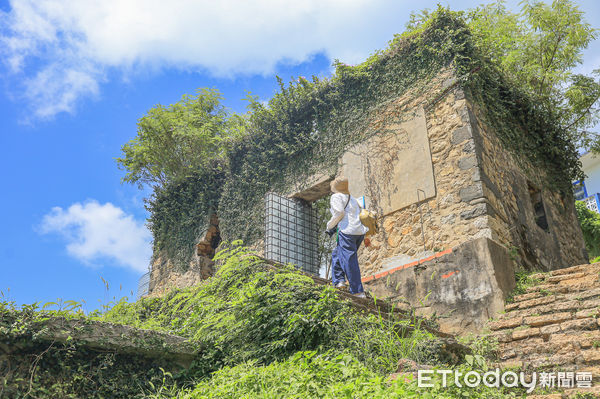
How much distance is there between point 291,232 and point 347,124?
7.82 feet

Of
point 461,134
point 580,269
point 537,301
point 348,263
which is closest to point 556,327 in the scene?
point 537,301

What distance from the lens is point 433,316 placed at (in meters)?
6.27

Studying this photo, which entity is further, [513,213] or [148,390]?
[513,213]

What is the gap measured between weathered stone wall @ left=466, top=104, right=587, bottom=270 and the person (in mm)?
1892

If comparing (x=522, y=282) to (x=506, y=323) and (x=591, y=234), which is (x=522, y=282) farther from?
(x=591, y=234)

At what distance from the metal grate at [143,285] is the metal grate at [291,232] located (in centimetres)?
467

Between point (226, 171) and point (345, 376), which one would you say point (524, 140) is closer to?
point (226, 171)

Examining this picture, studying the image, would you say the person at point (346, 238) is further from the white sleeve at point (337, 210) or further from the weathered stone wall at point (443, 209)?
the weathered stone wall at point (443, 209)

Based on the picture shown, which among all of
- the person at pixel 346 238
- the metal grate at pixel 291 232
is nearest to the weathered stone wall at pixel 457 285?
the person at pixel 346 238

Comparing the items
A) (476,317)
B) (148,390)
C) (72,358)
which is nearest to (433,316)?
(476,317)

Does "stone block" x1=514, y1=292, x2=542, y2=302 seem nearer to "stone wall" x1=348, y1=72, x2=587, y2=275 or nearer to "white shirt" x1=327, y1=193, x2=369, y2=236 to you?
"stone wall" x1=348, y1=72, x2=587, y2=275

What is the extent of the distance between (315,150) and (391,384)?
699 centimetres

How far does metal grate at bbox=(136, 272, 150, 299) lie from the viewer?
44.0ft

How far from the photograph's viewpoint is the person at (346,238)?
609 centimetres
